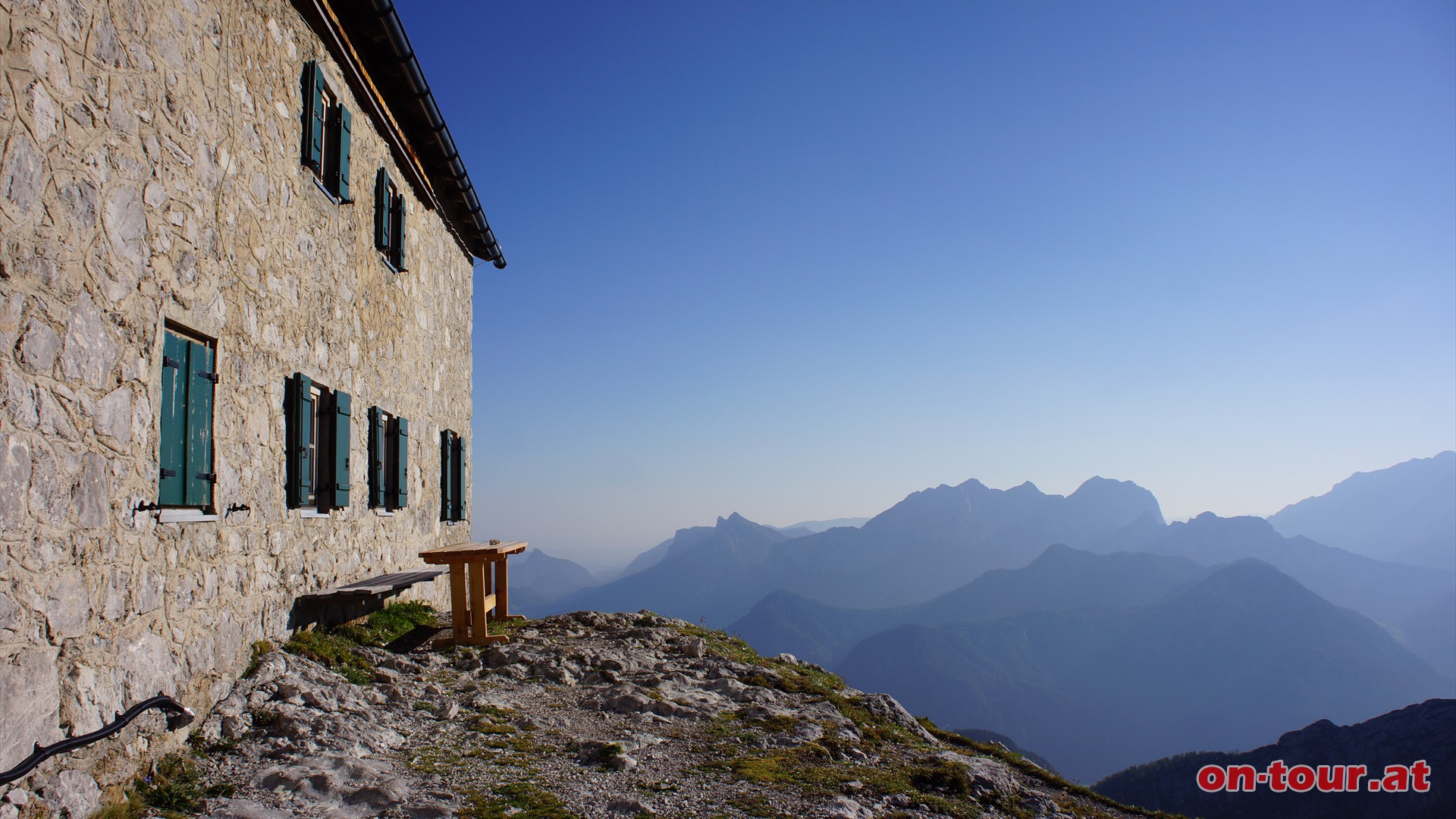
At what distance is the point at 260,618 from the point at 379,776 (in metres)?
2.38

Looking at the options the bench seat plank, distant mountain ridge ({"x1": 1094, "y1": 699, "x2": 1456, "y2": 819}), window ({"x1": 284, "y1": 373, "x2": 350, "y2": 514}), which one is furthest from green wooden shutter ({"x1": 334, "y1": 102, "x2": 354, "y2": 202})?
distant mountain ridge ({"x1": 1094, "y1": 699, "x2": 1456, "y2": 819})

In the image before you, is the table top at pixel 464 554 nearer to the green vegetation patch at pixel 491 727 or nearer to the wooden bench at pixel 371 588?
the wooden bench at pixel 371 588

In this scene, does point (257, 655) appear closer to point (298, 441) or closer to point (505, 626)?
point (298, 441)

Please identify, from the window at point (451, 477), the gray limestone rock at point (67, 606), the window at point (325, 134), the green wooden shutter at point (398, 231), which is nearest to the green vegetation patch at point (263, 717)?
the gray limestone rock at point (67, 606)

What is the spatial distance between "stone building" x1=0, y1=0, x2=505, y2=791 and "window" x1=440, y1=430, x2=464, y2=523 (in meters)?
3.31

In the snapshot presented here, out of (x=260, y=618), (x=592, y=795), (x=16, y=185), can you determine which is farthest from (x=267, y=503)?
(x=592, y=795)

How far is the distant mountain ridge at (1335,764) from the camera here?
234 feet

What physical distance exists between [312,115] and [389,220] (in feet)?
9.50

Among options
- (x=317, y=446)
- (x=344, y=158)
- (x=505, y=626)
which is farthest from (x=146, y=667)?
(x=505, y=626)

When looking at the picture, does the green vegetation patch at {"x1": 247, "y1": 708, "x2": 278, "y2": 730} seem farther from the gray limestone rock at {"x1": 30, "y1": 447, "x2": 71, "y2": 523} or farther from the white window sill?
the gray limestone rock at {"x1": 30, "y1": 447, "x2": 71, "y2": 523}

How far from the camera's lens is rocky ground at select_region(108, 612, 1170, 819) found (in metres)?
5.35

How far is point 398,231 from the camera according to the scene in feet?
37.9

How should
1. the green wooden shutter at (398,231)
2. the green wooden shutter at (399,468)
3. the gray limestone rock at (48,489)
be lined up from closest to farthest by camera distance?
the gray limestone rock at (48,489)
the green wooden shutter at (399,468)
the green wooden shutter at (398,231)

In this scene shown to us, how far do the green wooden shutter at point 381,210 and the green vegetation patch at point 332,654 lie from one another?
526 cm
